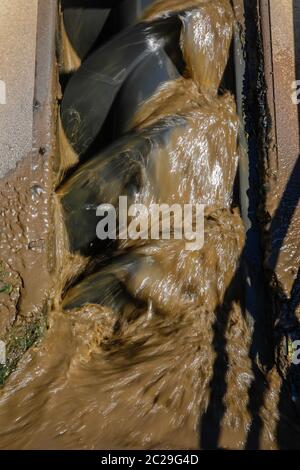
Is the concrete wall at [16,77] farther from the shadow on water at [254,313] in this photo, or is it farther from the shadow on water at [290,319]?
the shadow on water at [290,319]

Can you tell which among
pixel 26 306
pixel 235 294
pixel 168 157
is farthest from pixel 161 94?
pixel 26 306

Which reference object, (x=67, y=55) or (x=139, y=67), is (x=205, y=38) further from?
(x=67, y=55)

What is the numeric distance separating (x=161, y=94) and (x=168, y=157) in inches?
16.7

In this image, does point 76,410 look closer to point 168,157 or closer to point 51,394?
point 51,394

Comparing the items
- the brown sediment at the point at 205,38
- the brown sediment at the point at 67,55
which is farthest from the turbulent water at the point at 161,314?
the brown sediment at the point at 67,55

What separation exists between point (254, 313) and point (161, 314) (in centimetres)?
44

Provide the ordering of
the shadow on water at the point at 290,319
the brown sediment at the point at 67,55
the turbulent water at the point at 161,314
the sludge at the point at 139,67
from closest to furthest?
the turbulent water at the point at 161,314
the shadow on water at the point at 290,319
the sludge at the point at 139,67
the brown sediment at the point at 67,55

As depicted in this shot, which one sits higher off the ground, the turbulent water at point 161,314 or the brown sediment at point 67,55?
the brown sediment at point 67,55

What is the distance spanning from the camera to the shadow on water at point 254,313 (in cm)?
257

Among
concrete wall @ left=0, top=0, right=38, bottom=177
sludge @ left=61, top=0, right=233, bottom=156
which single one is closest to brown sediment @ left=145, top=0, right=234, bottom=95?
sludge @ left=61, top=0, right=233, bottom=156
